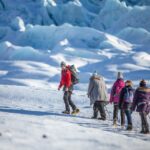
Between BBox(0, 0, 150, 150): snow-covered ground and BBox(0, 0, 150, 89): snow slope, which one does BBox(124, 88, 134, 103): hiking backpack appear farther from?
BBox(0, 0, 150, 89): snow slope

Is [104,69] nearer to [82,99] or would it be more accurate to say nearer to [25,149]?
[82,99]

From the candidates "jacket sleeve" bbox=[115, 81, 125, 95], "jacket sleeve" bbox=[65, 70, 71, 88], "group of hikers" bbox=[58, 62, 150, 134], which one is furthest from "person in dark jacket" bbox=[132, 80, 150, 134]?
"jacket sleeve" bbox=[65, 70, 71, 88]

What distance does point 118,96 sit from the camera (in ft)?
37.1

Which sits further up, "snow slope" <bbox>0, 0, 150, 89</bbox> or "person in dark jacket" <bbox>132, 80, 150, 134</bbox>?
"snow slope" <bbox>0, 0, 150, 89</bbox>

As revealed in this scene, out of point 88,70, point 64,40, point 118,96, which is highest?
point 64,40

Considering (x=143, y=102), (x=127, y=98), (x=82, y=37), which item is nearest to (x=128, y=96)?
(x=127, y=98)

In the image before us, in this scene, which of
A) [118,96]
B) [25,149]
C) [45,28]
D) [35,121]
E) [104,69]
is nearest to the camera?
[25,149]

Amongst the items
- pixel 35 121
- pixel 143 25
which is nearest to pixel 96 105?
pixel 35 121

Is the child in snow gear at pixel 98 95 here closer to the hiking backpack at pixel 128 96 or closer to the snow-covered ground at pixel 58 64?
the snow-covered ground at pixel 58 64

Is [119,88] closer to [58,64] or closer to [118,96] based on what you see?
[118,96]

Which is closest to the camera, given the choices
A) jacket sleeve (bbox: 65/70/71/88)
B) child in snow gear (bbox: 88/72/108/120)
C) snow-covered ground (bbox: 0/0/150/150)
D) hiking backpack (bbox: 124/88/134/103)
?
snow-covered ground (bbox: 0/0/150/150)

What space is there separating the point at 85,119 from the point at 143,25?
151 ft

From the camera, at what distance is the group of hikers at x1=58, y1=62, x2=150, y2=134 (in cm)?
985

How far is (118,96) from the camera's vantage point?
1131 cm
